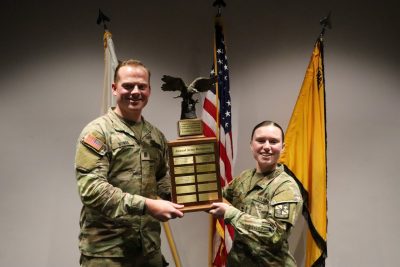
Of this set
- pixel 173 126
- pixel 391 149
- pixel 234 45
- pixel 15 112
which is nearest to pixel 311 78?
pixel 234 45

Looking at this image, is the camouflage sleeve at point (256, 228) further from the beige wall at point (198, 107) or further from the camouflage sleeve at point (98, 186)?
the beige wall at point (198, 107)

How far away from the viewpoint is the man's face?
1.55 meters

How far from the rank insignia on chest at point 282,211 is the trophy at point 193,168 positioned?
0.81ft

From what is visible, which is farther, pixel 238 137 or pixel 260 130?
pixel 238 137

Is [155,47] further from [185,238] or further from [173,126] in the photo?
[185,238]

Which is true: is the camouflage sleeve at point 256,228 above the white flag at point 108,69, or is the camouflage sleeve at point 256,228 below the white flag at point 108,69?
below

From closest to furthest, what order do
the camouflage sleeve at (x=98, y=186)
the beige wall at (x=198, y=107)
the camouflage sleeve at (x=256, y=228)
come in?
the camouflage sleeve at (x=98, y=186), the camouflage sleeve at (x=256, y=228), the beige wall at (x=198, y=107)

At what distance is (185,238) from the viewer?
2693mm

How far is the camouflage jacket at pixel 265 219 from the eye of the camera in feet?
5.07

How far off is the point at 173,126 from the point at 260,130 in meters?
1.05

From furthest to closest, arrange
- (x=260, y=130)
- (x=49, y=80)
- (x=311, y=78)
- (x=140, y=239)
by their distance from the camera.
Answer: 1. (x=49, y=80)
2. (x=311, y=78)
3. (x=260, y=130)
4. (x=140, y=239)

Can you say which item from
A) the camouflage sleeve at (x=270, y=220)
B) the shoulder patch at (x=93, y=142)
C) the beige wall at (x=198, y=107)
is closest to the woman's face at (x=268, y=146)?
the camouflage sleeve at (x=270, y=220)

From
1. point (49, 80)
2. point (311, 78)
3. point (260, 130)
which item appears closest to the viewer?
point (260, 130)

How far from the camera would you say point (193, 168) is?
5.13 feet
